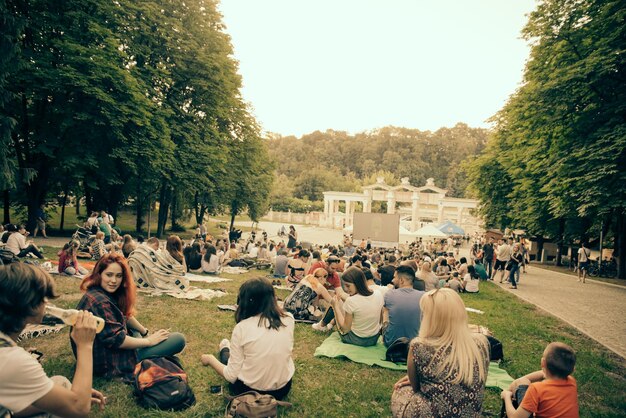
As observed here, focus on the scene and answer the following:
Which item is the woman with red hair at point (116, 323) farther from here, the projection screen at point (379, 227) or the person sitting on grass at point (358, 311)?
the projection screen at point (379, 227)

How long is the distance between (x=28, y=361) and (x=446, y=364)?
2.60 m

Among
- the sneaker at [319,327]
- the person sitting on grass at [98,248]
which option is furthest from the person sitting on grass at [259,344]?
the person sitting on grass at [98,248]

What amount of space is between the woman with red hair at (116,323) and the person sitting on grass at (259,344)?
91 centimetres

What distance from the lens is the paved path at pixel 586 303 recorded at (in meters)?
8.73

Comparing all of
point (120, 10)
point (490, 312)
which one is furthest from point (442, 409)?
point (120, 10)

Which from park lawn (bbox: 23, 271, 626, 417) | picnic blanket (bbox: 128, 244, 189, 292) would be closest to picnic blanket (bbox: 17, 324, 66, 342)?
park lawn (bbox: 23, 271, 626, 417)

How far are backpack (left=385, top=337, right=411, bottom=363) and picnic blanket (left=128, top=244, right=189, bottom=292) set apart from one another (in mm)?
5526

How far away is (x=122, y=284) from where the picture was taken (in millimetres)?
3969

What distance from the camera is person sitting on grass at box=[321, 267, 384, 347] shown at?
19.4 ft

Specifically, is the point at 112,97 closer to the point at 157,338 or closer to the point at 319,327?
the point at 319,327

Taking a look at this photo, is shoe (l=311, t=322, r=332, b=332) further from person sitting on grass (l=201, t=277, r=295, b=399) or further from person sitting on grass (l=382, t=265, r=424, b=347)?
person sitting on grass (l=201, t=277, r=295, b=399)

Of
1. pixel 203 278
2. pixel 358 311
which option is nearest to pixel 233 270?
pixel 203 278

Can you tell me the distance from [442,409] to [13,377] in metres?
2.69

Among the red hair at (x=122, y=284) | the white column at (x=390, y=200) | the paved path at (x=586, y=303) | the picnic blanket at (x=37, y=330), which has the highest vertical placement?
the white column at (x=390, y=200)
